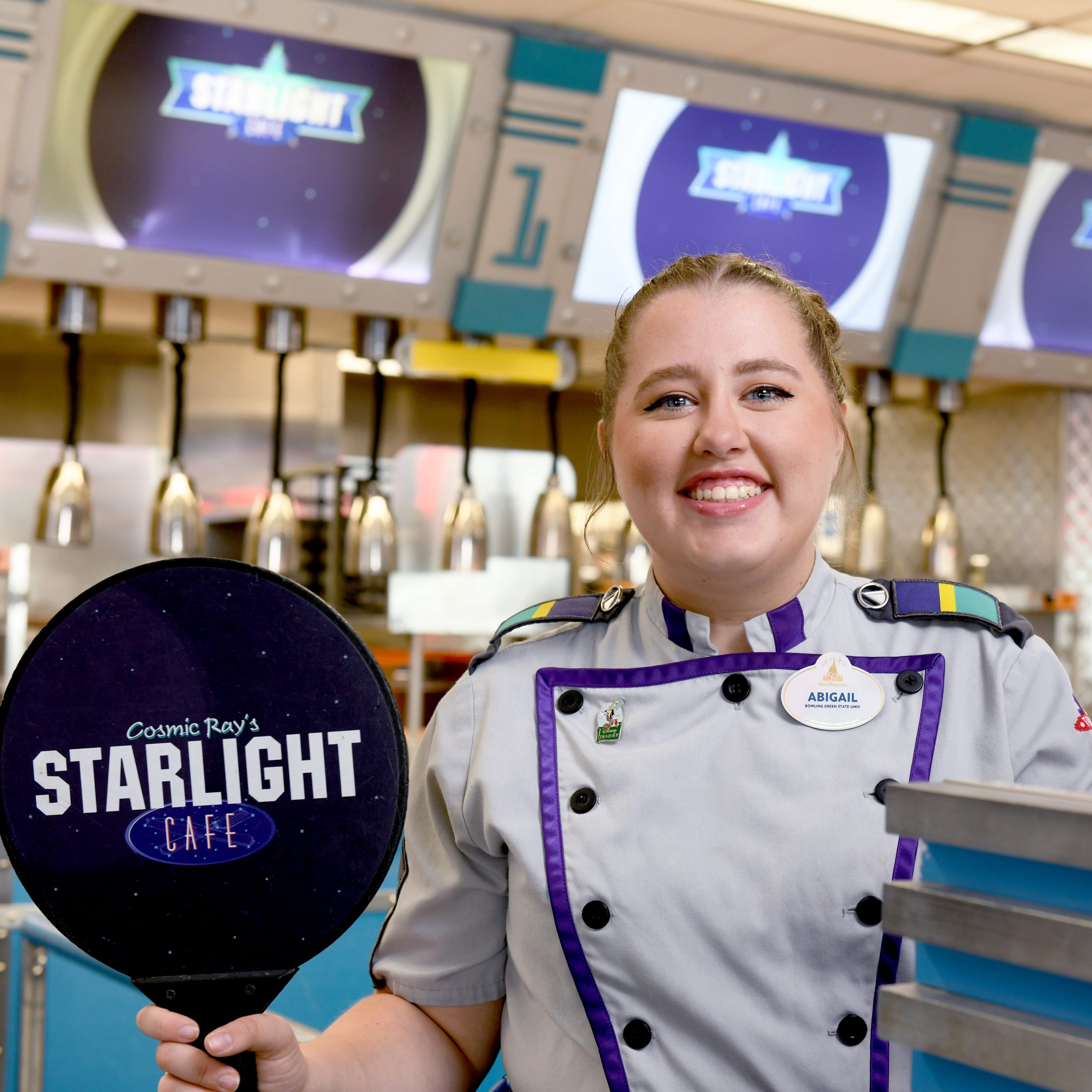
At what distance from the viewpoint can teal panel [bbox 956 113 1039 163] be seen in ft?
10.6

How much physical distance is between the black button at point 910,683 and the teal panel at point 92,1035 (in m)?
1.68

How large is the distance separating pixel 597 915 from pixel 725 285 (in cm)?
53

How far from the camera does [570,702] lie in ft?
3.76

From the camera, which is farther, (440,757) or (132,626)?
(440,757)

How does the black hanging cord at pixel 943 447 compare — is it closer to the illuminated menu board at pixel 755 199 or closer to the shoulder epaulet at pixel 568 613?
the illuminated menu board at pixel 755 199

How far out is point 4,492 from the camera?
4.61 meters

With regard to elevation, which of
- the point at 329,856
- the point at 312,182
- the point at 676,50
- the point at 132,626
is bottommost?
the point at 329,856

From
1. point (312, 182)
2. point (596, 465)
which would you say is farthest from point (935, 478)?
point (596, 465)

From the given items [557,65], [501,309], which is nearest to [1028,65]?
[557,65]

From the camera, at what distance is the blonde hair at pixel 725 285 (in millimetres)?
1163

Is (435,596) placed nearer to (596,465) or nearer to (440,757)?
(596,465)

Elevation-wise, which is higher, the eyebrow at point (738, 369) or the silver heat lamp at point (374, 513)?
the eyebrow at point (738, 369)

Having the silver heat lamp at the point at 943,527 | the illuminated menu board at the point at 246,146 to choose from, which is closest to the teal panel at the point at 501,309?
the illuminated menu board at the point at 246,146

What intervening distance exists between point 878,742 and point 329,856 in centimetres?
45
